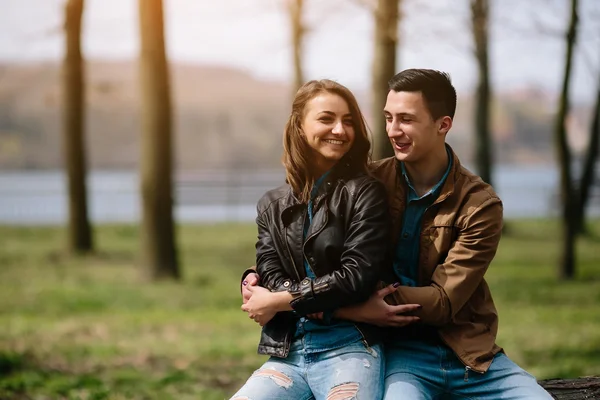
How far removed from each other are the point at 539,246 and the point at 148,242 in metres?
6.89

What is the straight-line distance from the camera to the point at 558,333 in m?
7.84

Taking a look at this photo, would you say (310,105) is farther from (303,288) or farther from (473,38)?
(473,38)

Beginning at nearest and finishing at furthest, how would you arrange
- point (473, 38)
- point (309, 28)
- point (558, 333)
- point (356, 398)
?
1. point (356, 398)
2. point (558, 333)
3. point (473, 38)
4. point (309, 28)

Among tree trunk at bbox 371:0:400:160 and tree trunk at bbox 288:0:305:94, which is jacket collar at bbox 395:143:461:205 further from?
tree trunk at bbox 288:0:305:94

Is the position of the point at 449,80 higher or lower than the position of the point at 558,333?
higher

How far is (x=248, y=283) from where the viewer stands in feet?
9.50

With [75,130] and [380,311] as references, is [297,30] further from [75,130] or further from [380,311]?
[380,311]

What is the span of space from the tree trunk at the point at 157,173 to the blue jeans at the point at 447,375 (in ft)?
25.4

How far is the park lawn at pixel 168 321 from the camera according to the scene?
6320mm

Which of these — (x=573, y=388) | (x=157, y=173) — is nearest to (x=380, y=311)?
(x=573, y=388)

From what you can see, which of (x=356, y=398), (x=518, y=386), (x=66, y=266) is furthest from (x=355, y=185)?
(x=66, y=266)

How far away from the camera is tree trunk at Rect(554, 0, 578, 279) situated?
32.0ft

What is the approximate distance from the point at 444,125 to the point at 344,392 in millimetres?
1014

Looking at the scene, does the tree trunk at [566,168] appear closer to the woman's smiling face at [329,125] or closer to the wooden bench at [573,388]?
the wooden bench at [573,388]
